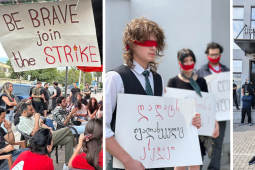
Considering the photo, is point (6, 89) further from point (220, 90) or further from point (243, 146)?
point (243, 146)

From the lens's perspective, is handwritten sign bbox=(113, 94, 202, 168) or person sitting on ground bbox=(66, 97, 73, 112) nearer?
handwritten sign bbox=(113, 94, 202, 168)

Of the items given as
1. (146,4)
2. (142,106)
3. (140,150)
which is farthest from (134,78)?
(146,4)

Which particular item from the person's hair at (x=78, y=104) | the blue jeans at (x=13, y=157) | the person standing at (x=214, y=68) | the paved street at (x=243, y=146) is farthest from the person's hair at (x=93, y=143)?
the paved street at (x=243, y=146)

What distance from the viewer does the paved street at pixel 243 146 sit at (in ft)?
15.1

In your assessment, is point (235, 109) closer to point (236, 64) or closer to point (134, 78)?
point (236, 64)

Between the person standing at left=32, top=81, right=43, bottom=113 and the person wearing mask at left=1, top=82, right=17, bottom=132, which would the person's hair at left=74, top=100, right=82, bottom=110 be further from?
the person wearing mask at left=1, top=82, right=17, bottom=132

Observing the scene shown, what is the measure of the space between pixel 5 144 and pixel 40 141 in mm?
382

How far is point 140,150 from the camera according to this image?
203 centimetres

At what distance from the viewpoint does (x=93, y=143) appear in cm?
251

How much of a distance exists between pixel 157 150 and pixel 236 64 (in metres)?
8.41

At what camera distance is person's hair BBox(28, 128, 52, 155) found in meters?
2.49

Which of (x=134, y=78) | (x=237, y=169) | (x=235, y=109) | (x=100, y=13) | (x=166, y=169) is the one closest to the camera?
(x=134, y=78)

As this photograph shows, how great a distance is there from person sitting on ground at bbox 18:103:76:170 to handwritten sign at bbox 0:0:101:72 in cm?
44

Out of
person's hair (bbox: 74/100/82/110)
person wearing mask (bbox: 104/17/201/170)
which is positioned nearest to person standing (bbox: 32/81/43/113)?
person's hair (bbox: 74/100/82/110)
